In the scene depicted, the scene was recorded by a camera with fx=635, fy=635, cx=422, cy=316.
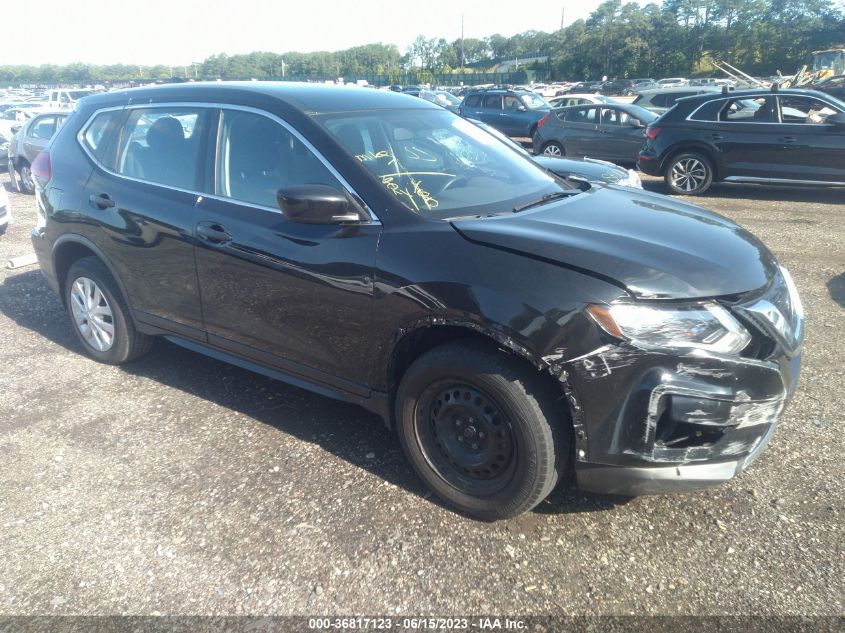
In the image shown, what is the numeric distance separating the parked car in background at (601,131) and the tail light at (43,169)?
11182 millimetres

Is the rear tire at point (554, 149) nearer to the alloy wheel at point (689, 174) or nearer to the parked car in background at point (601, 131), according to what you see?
the parked car in background at point (601, 131)

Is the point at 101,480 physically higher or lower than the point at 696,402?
lower

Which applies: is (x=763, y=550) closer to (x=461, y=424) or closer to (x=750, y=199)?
(x=461, y=424)

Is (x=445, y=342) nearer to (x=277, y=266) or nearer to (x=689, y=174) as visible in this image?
(x=277, y=266)

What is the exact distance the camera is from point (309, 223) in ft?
9.77

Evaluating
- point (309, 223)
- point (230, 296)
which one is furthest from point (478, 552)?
point (230, 296)

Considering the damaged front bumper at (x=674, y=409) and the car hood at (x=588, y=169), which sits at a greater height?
the car hood at (x=588, y=169)

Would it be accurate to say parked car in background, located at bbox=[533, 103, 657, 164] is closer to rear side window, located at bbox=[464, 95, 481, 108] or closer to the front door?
rear side window, located at bbox=[464, 95, 481, 108]

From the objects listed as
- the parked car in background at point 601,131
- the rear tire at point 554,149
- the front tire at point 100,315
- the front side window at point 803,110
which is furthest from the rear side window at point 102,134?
the rear tire at point 554,149

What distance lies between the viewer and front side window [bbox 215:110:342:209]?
3.19m

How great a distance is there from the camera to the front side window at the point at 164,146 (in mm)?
3652

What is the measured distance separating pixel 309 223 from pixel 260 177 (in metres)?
0.58

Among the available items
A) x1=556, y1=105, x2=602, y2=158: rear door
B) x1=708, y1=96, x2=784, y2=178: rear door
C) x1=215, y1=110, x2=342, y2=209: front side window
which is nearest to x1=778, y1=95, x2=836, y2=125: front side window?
x1=708, y1=96, x2=784, y2=178: rear door

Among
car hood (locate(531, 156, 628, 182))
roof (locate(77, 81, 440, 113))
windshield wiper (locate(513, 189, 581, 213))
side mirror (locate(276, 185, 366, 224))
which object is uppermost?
roof (locate(77, 81, 440, 113))
